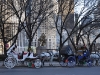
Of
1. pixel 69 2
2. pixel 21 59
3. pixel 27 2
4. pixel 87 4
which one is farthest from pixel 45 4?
pixel 21 59

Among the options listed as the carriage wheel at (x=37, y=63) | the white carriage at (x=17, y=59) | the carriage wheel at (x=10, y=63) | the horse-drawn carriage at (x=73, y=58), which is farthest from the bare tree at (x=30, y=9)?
the carriage wheel at (x=37, y=63)

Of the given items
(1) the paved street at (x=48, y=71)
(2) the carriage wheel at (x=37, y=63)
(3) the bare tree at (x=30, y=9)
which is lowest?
→ (1) the paved street at (x=48, y=71)

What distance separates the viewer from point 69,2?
93.2ft

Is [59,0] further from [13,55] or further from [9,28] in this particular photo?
[13,55]

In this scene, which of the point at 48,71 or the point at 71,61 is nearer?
the point at 48,71

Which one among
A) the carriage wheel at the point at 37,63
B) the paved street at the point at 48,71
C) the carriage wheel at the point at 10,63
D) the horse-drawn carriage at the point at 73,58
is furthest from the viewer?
the horse-drawn carriage at the point at 73,58

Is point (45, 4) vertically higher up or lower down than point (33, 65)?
higher up

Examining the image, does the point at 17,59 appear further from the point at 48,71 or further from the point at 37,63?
the point at 48,71

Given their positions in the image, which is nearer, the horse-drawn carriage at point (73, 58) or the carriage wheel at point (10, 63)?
the carriage wheel at point (10, 63)

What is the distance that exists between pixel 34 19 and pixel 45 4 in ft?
7.19

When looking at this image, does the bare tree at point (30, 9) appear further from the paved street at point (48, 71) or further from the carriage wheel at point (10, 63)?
the paved street at point (48, 71)

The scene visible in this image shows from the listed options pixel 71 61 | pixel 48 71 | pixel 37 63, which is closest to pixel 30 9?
pixel 37 63

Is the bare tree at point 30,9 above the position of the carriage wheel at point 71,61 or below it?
above

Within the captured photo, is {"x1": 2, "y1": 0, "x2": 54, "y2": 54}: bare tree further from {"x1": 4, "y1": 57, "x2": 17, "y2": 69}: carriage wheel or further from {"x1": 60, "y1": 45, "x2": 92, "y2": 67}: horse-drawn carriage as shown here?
{"x1": 4, "y1": 57, "x2": 17, "y2": 69}: carriage wheel
